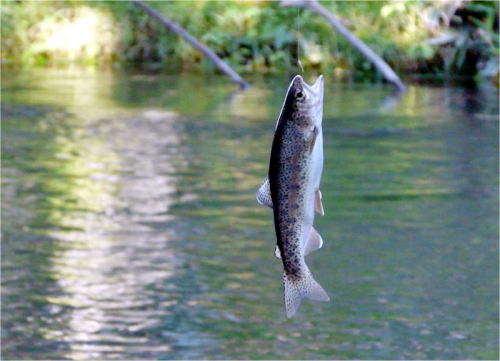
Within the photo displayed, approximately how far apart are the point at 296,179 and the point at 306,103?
0.56ft

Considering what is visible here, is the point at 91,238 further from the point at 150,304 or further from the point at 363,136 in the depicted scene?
the point at 363,136

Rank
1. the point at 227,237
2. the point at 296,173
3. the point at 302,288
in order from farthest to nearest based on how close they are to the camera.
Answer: the point at 227,237, the point at 302,288, the point at 296,173

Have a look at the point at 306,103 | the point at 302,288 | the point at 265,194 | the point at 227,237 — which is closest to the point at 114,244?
the point at 227,237

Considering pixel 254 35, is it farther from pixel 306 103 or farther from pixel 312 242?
pixel 306 103

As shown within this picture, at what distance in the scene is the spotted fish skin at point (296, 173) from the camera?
2596 mm

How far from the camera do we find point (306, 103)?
2604 millimetres

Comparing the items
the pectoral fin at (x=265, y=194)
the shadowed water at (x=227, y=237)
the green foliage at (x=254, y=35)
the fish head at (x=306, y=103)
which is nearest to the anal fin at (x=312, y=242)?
the pectoral fin at (x=265, y=194)

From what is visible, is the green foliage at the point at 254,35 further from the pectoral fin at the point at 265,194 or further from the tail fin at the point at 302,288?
the pectoral fin at the point at 265,194

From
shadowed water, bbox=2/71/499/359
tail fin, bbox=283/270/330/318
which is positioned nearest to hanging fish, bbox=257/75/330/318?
tail fin, bbox=283/270/330/318

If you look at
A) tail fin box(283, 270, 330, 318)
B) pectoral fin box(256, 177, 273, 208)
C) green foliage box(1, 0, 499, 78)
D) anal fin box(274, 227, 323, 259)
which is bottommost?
green foliage box(1, 0, 499, 78)

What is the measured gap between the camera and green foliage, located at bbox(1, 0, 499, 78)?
24672 mm

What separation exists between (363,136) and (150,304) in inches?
325

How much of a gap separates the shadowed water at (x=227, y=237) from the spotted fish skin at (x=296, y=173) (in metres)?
4.90

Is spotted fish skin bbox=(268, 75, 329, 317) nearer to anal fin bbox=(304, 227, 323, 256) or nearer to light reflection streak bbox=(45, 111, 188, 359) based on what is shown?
→ anal fin bbox=(304, 227, 323, 256)
